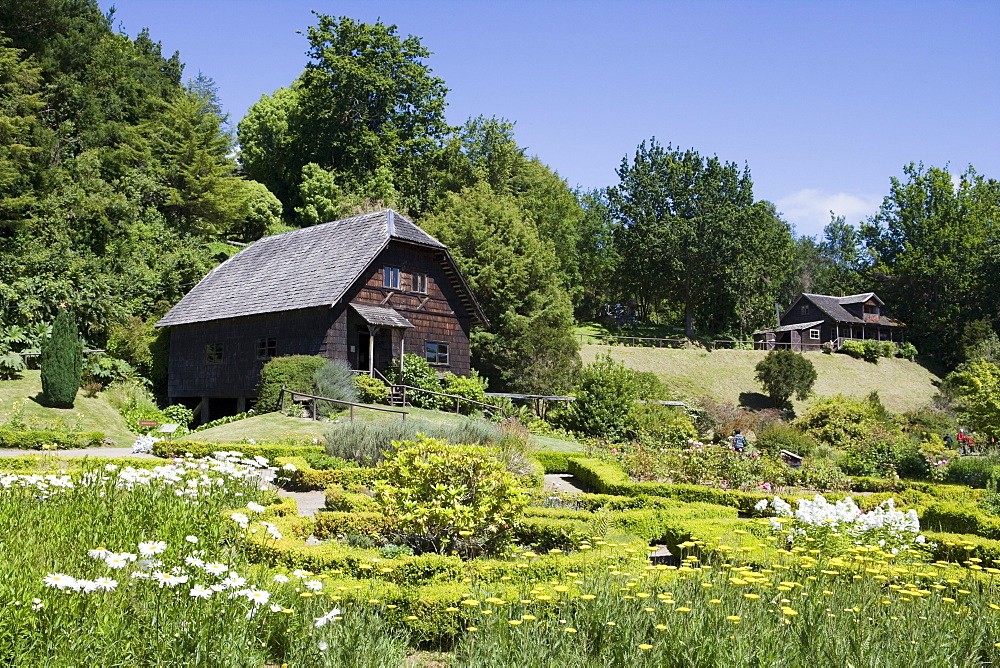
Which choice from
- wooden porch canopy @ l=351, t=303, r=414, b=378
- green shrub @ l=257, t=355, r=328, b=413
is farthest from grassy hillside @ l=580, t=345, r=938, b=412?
green shrub @ l=257, t=355, r=328, b=413

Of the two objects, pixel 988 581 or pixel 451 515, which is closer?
pixel 988 581

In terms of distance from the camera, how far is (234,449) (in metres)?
17.4

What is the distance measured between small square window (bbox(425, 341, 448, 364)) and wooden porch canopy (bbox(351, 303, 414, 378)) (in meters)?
1.62

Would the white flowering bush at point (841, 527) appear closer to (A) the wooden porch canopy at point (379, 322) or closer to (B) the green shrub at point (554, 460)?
(B) the green shrub at point (554, 460)

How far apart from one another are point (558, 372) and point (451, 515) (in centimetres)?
2865

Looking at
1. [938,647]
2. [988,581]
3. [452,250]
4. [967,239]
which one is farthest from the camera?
[967,239]

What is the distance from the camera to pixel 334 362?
27.8 meters

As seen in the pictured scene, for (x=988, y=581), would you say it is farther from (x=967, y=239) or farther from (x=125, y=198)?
(x=967, y=239)

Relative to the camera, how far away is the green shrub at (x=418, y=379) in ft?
96.2

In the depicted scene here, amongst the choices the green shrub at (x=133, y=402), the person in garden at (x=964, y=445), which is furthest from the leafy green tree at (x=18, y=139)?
the person in garden at (x=964, y=445)

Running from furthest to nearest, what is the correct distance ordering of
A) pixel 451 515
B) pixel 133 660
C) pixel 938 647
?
pixel 451 515, pixel 938 647, pixel 133 660

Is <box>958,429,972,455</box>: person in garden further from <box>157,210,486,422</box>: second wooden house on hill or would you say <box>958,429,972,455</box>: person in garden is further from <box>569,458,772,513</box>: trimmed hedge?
<box>157,210,486,422</box>: second wooden house on hill

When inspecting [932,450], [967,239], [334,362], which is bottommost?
[932,450]

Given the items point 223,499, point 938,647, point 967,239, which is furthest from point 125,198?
point 967,239
